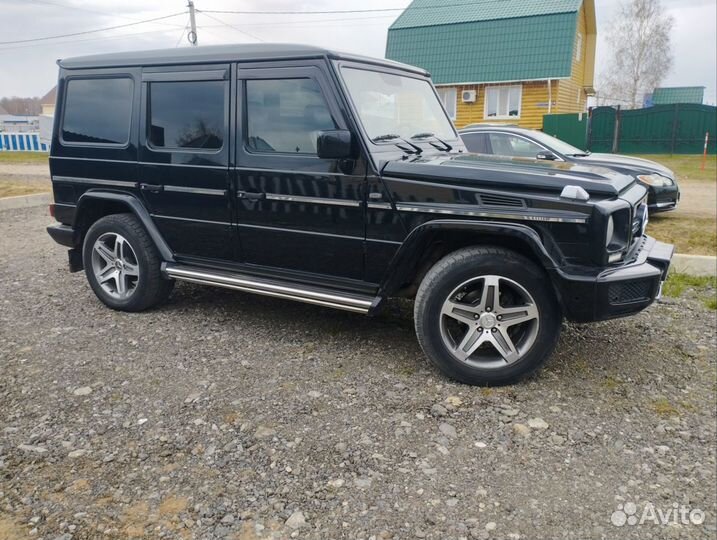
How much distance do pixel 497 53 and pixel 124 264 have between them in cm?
2381

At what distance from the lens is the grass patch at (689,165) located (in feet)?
53.2

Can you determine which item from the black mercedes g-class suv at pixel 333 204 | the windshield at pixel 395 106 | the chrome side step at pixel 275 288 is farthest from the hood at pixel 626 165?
the chrome side step at pixel 275 288

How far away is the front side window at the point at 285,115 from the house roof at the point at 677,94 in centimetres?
5000

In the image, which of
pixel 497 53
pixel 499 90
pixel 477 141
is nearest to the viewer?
pixel 477 141

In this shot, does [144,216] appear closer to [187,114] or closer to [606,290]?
[187,114]

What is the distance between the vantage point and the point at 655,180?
914 centimetres

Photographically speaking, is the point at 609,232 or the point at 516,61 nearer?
the point at 609,232

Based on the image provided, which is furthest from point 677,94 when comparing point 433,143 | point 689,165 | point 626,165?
point 433,143

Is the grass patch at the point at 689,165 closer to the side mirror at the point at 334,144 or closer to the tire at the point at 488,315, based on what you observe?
the tire at the point at 488,315

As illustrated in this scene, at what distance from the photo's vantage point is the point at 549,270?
3.46 m

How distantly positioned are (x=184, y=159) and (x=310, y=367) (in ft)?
6.20

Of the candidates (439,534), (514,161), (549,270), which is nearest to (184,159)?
(514,161)

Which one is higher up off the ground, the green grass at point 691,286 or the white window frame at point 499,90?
the white window frame at point 499,90

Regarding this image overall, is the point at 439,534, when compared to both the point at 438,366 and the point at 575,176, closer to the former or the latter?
the point at 438,366
